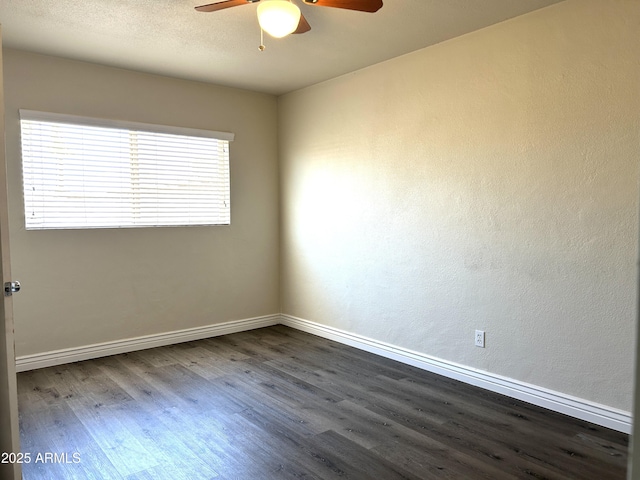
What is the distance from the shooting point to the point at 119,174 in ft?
12.7

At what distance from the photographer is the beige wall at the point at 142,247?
3490 millimetres

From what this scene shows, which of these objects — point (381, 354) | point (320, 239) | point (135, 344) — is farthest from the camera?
point (320, 239)

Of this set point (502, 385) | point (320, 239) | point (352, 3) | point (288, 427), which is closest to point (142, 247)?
point (320, 239)

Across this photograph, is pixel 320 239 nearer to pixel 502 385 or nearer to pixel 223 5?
pixel 502 385

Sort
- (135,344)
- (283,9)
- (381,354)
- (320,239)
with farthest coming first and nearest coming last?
(320,239) → (135,344) → (381,354) → (283,9)

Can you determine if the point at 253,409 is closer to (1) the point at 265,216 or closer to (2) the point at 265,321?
(2) the point at 265,321

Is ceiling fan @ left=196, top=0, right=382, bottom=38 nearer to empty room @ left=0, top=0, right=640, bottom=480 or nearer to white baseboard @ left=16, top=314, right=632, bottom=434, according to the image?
empty room @ left=0, top=0, right=640, bottom=480

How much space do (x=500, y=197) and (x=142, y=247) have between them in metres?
2.93

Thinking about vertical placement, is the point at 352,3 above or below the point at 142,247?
above

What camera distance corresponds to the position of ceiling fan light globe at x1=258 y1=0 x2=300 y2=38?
7.06ft

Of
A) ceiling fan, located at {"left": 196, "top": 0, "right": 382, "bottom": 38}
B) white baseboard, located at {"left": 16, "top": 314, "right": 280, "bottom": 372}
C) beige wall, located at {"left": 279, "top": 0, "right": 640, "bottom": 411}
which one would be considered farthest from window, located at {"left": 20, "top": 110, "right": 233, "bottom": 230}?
ceiling fan, located at {"left": 196, "top": 0, "right": 382, "bottom": 38}

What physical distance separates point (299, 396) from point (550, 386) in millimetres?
1544

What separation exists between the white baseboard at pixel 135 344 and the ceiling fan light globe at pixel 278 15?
2932 mm

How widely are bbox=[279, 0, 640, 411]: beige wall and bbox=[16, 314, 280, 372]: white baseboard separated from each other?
0.92m
